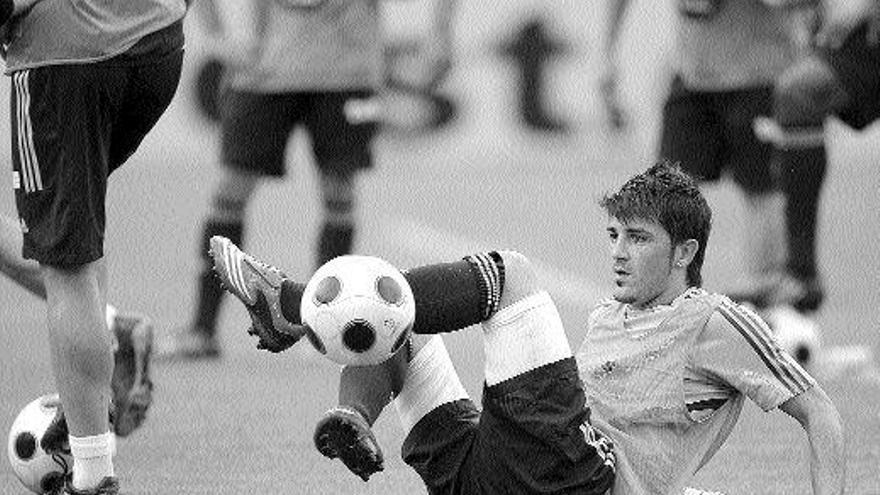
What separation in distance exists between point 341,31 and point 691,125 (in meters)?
1.56

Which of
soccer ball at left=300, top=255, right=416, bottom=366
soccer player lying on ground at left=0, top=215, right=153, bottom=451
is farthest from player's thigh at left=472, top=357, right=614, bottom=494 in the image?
soccer player lying on ground at left=0, top=215, right=153, bottom=451

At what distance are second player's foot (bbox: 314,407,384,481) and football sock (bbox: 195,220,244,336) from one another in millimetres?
4816

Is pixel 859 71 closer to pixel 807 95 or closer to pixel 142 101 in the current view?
pixel 807 95

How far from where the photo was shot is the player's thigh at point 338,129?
1048 cm

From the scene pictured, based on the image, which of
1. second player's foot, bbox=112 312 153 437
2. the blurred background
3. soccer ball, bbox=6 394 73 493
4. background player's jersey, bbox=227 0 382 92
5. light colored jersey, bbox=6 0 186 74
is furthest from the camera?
background player's jersey, bbox=227 0 382 92

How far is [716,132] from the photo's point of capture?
33.3 ft

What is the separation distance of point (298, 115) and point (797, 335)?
7.79 feet

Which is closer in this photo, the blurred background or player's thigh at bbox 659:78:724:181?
the blurred background

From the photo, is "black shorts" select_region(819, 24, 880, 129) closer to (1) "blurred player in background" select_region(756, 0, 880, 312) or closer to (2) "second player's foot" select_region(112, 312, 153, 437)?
(1) "blurred player in background" select_region(756, 0, 880, 312)

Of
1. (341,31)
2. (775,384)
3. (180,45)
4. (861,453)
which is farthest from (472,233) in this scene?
Answer: (775,384)

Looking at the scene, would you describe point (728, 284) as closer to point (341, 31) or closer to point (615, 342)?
point (341, 31)

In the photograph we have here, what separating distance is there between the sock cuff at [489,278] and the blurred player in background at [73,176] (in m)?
1.19

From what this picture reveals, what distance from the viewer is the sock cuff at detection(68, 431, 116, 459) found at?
6266mm

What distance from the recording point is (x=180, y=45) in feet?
21.8
